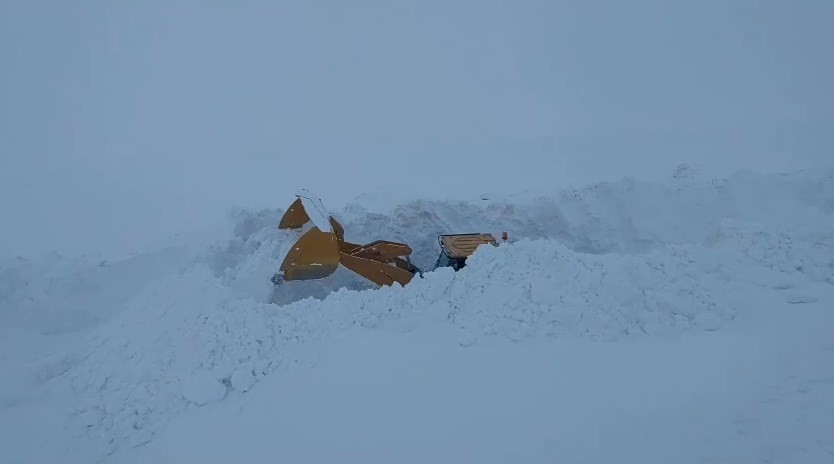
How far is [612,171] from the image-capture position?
38.1 ft

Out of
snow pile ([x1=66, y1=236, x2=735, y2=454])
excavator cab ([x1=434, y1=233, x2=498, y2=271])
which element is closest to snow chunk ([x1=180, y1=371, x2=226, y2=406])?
snow pile ([x1=66, y1=236, x2=735, y2=454])

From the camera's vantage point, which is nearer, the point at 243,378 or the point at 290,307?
the point at 243,378

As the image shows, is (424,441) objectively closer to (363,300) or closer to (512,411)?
(512,411)

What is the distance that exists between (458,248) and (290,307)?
2.10m

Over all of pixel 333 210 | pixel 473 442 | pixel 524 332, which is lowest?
pixel 473 442

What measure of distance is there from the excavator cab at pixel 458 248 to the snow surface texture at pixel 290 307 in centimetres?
88

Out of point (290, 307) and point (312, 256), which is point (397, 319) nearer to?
point (290, 307)

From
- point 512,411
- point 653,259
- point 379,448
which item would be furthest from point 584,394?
point 653,259

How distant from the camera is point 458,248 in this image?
6551mm

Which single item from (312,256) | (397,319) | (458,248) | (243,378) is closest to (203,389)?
(243,378)

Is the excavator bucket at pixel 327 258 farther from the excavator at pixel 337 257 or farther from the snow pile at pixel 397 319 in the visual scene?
the snow pile at pixel 397 319

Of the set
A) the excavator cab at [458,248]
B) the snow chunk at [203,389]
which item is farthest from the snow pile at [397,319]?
the excavator cab at [458,248]

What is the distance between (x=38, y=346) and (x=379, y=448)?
4.31 meters

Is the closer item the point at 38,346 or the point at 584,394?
the point at 584,394
